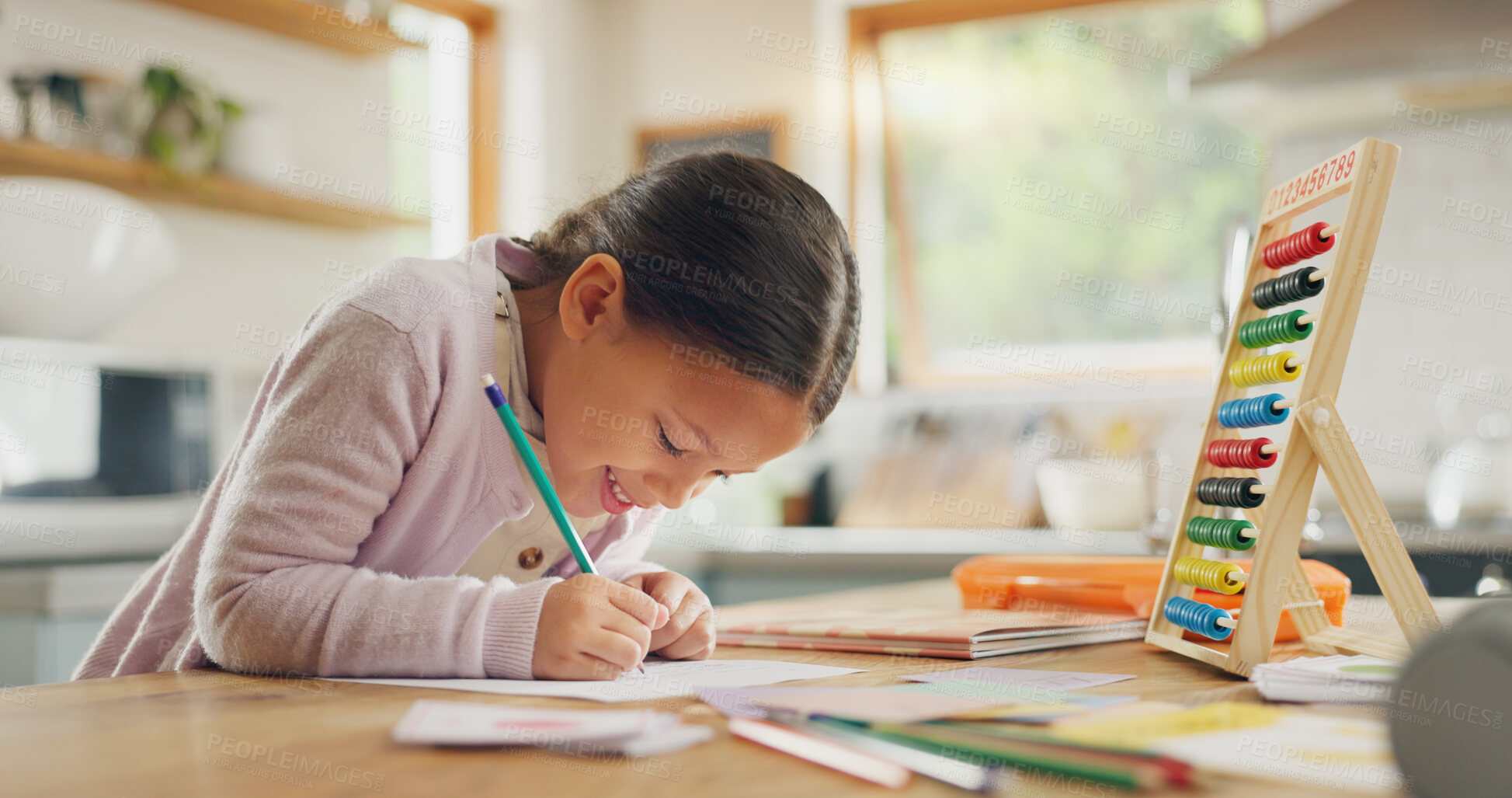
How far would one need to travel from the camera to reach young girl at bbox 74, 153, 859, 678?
803 millimetres

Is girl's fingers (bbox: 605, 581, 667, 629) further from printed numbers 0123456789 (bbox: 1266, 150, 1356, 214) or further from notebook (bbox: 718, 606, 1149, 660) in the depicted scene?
printed numbers 0123456789 (bbox: 1266, 150, 1356, 214)

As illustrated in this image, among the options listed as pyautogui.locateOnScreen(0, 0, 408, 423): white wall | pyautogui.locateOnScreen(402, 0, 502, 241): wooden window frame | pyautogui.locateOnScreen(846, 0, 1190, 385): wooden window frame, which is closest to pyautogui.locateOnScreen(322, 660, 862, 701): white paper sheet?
pyautogui.locateOnScreen(0, 0, 408, 423): white wall

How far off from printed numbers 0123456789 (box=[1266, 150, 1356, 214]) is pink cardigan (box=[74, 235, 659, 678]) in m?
0.67

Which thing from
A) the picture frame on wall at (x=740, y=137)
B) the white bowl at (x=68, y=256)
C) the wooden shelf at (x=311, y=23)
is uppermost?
the wooden shelf at (x=311, y=23)

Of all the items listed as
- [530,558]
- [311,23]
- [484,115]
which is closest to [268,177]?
[311,23]

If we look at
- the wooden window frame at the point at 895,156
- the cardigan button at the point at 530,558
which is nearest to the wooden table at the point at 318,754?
the cardigan button at the point at 530,558

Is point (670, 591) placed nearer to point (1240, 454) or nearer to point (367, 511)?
point (367, 511)

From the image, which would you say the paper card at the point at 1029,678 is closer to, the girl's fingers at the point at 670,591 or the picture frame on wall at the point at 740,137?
the girl's fingers at the point at 670,591

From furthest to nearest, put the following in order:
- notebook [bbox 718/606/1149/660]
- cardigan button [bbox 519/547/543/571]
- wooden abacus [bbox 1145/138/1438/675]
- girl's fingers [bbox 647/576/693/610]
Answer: cardigan button [bbox 519/547/543/571] < girl's fingers [bbox 647/576/693/610] < notebook [bbox 718/606/1149/660] < wooden abacus [bbox 1145/138/1438/675]

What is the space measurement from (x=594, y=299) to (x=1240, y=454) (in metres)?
0.55

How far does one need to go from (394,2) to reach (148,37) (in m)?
0.84

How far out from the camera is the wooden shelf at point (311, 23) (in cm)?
286

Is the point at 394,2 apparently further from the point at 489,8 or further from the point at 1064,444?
the point at 1064,444

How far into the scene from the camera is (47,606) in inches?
68.8
